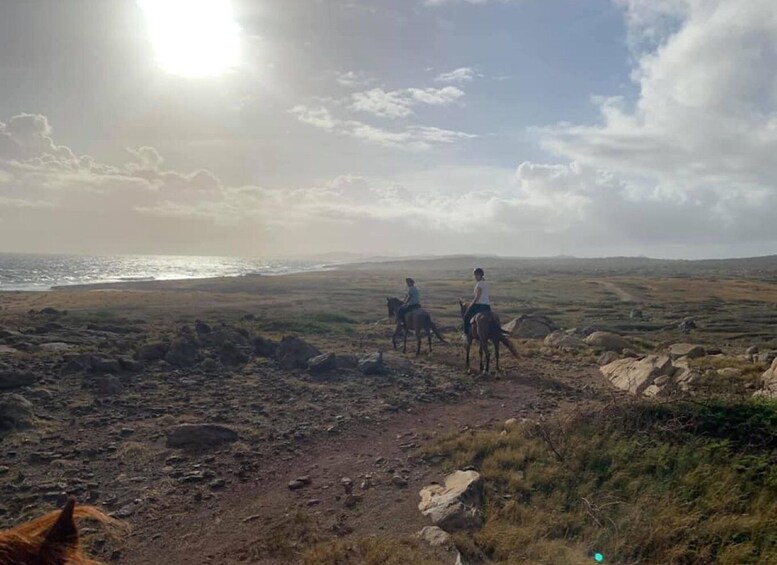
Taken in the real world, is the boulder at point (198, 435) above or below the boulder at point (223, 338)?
below

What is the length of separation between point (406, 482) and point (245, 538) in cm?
267

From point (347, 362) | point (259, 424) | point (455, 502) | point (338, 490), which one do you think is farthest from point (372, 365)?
point (455, 502)

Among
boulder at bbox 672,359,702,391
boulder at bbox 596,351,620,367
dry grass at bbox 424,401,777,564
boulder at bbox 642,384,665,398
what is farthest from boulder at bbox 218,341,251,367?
boulder at bbox 672,359,702,391

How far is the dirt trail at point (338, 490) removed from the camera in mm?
6395

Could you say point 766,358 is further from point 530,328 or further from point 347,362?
point 347,362

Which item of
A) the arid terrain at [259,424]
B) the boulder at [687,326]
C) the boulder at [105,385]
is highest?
the boulder at [105,385]

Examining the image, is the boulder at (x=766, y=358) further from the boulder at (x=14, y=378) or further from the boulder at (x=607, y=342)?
the boulder at (x=14, y=378)

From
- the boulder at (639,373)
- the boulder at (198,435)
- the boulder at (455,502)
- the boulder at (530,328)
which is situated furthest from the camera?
the boulder at (530,328)

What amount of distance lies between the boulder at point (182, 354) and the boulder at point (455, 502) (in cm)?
1111

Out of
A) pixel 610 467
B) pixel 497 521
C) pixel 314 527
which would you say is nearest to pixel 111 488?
pixel 314 527

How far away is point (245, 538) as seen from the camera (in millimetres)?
6449

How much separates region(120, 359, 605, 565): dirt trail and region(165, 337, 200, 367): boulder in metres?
7.77

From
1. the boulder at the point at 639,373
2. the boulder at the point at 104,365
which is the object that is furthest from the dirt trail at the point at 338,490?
the boulder at the point at 104,365

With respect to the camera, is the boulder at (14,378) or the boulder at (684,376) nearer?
the boulder at (684,376)
